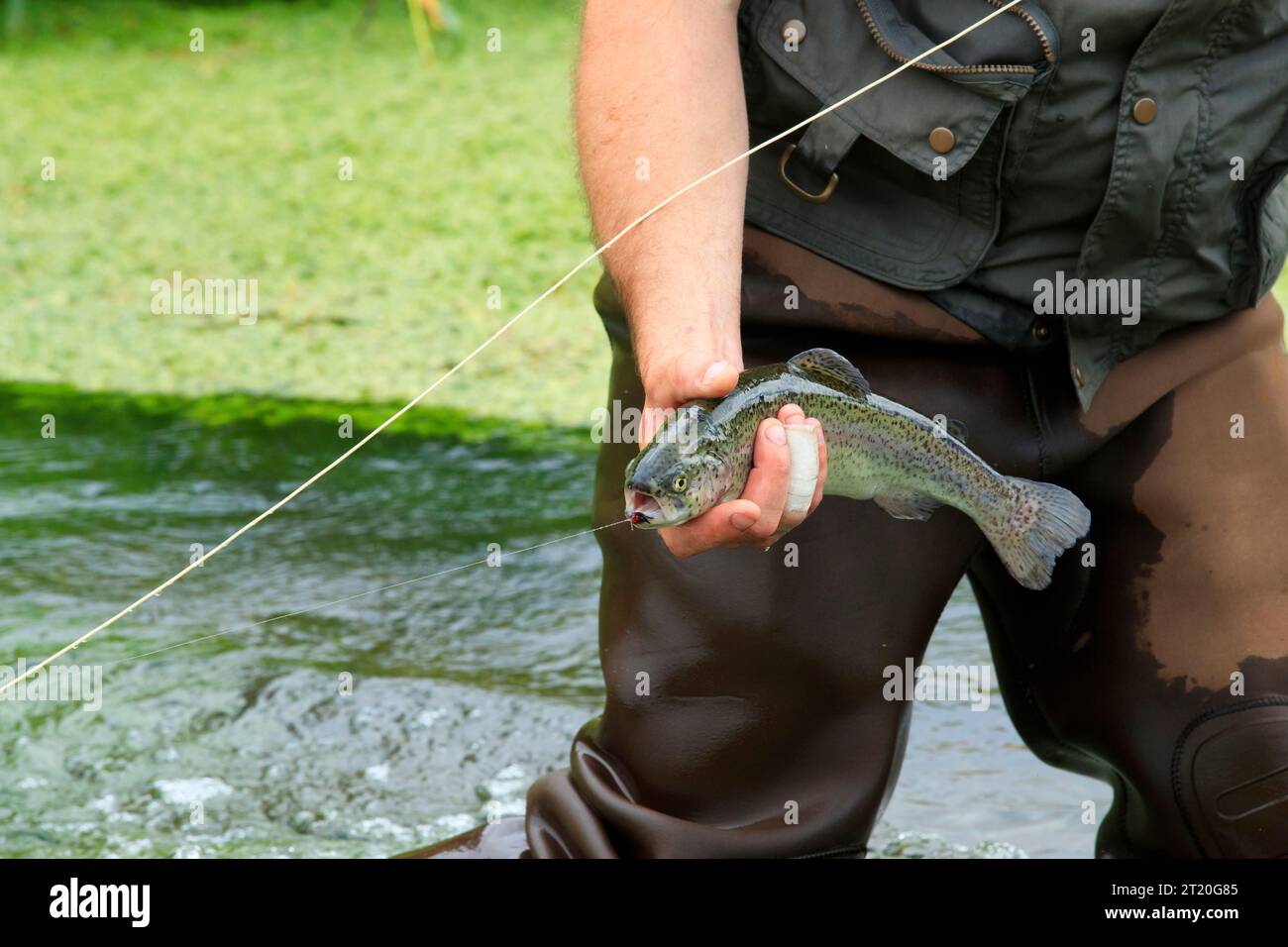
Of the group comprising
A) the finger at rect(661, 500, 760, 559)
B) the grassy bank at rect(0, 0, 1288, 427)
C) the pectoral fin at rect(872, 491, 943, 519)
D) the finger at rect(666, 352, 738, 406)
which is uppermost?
the grassy bank at rect(0, 0, 1288, 427)

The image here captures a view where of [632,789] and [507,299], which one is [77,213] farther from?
[632,789]

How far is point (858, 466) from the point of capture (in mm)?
1235

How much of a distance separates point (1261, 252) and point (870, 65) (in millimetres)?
360

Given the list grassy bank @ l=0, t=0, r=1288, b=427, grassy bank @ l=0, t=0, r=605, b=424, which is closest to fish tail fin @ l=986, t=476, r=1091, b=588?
grassy bank @ l=0, t=0, r=605, b=424

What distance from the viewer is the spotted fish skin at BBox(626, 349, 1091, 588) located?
106 cm

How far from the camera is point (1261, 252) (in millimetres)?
1351

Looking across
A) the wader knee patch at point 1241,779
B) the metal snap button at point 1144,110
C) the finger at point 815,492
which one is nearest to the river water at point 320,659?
the wader knee patch at point 1241,779

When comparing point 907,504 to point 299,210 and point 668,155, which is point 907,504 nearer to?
point 668,155

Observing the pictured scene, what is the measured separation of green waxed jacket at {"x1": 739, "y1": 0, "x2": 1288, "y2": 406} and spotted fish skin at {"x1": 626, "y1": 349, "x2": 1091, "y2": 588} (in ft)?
0.40

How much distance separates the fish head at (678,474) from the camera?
1.05 meters

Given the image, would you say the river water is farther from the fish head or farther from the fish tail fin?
the fish head

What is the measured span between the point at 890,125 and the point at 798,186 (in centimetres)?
9

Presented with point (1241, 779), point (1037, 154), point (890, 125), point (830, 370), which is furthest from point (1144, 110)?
point (1241, 779)

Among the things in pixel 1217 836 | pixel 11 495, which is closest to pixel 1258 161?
pixel 1217 836
